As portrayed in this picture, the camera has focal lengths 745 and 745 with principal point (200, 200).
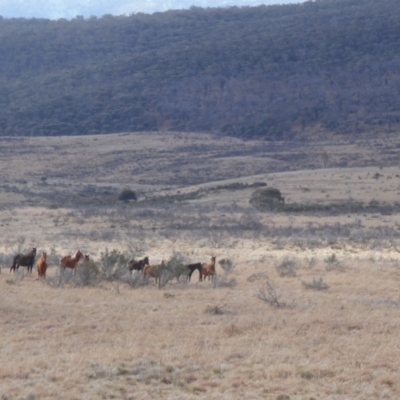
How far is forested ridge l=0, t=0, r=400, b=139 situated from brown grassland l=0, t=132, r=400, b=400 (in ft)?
173

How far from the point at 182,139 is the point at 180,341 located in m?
69.5

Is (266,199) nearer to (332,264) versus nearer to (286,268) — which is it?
(332,264)

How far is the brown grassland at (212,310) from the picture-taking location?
7.59 metres

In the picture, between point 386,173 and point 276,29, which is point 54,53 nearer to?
point 276,29

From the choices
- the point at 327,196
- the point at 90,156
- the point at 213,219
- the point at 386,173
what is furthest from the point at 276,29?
the point at 213,219

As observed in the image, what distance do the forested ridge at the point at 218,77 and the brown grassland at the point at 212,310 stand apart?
5262cm

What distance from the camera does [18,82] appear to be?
347 feet

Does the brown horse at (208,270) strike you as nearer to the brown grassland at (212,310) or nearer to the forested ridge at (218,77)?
the brown grassland at (212,310)

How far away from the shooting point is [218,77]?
97.8 meters

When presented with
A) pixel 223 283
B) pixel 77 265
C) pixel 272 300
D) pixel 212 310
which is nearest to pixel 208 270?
pixel 223 283

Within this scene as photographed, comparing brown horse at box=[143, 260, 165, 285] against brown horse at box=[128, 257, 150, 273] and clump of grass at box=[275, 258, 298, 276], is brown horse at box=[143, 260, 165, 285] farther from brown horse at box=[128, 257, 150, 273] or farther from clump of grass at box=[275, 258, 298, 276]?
clump of grass at box=[275, 258, 298, 276]

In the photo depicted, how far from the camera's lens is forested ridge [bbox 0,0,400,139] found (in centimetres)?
8812

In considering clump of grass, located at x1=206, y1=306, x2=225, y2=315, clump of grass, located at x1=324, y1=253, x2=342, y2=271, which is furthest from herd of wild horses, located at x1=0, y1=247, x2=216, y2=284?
clump of grass, located at x1=324, y1=253, x2=342, y2=271

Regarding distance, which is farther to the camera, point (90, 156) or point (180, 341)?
point (90, 156)
